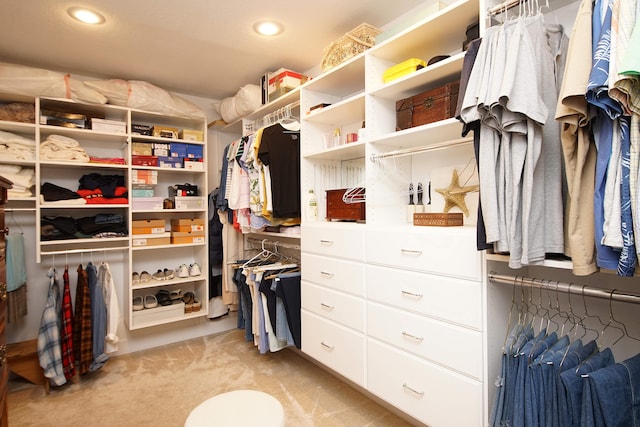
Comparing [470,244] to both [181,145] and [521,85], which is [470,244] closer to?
[521,85]

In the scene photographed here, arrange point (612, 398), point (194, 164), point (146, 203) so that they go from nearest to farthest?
1. point (612, 398)
2. point (146, 203)
3. point (194, 164)

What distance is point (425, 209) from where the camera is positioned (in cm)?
199

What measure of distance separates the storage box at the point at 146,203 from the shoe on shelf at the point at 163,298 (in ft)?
2.76

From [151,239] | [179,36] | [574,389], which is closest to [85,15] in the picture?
[179,36]

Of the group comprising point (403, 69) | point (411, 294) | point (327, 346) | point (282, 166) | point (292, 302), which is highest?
point (403, 69)

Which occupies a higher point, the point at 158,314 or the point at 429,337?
the point at 429,337

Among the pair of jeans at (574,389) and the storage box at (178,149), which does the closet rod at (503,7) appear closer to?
the pair of jeans at (574,389)

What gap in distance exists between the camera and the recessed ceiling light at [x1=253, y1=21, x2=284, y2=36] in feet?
7.22

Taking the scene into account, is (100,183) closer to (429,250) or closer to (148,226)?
(148,226)

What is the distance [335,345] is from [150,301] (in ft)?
6.53

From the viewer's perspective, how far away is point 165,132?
320 cm

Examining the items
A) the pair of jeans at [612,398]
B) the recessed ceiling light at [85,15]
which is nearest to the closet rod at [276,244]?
the recessed ceiling light at [85,15]

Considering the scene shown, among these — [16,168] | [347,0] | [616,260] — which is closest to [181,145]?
[16,168]

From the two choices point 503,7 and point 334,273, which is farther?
point 334,273
